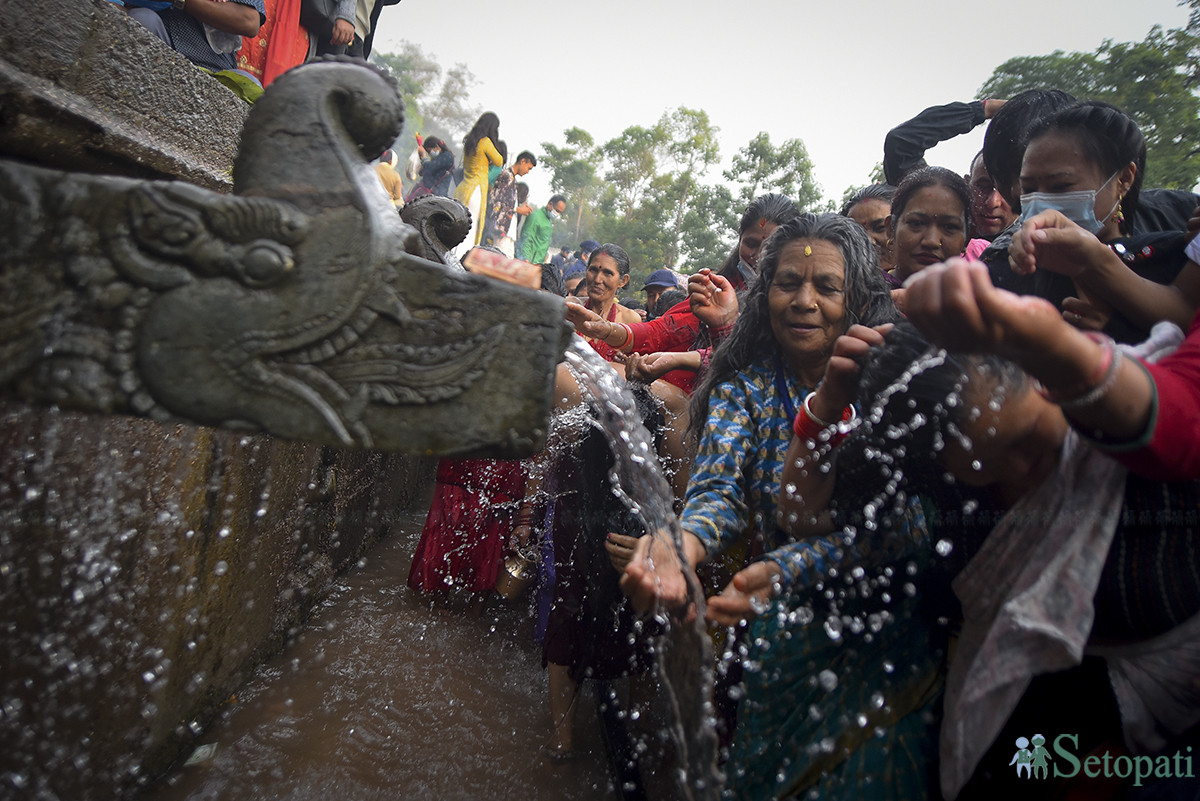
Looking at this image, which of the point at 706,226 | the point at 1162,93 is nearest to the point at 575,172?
the point at 706,226

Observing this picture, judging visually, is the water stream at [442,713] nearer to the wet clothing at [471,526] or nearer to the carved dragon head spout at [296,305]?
the wet clothing at [471,526]

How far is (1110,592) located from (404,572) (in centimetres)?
360

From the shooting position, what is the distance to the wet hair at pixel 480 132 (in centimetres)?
930

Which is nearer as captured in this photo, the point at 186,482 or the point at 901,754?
the point at 901,754

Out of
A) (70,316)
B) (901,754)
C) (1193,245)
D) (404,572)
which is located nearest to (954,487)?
(901,754)

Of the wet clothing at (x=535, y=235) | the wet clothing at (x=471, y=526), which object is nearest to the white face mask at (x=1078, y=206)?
the wet clothing at (x=471, y=526)

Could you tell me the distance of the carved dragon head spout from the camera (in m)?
0.90

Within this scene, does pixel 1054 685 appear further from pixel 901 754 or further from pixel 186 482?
pixel 186 482

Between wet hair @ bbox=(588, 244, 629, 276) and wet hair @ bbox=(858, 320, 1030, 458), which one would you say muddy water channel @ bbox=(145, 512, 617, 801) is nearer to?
wet hair @ bbox=(858, 320, 1030, 458)

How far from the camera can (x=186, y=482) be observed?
1.76 meters

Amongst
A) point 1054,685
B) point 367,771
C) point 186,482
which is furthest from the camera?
point 367,771

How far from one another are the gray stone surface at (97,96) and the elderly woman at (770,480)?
1.52m
